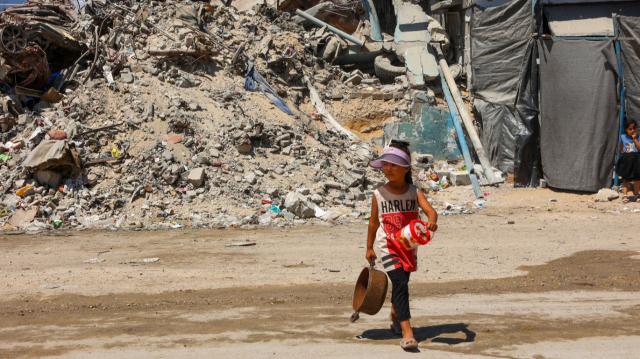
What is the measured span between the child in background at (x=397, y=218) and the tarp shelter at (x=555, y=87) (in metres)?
7.51

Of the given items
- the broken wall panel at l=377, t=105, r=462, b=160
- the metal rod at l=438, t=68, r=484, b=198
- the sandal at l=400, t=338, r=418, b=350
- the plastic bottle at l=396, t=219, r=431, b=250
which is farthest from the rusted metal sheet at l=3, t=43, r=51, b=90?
the sandal at l=400, t=338, r=418, b=350

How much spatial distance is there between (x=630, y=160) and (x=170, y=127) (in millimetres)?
8064

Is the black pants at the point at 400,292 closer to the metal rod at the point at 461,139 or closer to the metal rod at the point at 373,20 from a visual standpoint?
the metal rod at the point at 461,139

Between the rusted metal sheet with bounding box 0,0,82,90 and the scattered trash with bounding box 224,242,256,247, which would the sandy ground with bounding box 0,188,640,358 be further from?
the rusted metal sheet with bounding box 0,0,82,90

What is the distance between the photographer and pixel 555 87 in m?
9.54

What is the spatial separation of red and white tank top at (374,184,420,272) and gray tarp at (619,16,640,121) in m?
7.73

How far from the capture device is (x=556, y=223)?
723cm

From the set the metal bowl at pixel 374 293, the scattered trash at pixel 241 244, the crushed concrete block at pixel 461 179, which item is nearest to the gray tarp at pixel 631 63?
the crushed concrete block at pixel 461 179

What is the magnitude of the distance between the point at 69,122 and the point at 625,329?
30.3 feet

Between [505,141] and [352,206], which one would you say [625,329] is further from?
[505,141]

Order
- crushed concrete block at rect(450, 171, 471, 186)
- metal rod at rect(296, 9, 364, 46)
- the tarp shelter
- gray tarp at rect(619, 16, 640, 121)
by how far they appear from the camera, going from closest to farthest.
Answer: gray tarp at rect(619, 16, 640, 121) < the tarp shelter < crushed concrete block at rect(450, 171, 471, 186) < metal rod at rect(296, 9, 364, 46)

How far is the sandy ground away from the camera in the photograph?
10.0 feet

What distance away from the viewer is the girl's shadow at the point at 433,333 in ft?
10.2

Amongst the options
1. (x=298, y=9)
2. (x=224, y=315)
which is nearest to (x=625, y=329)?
(x=224, y=315)
